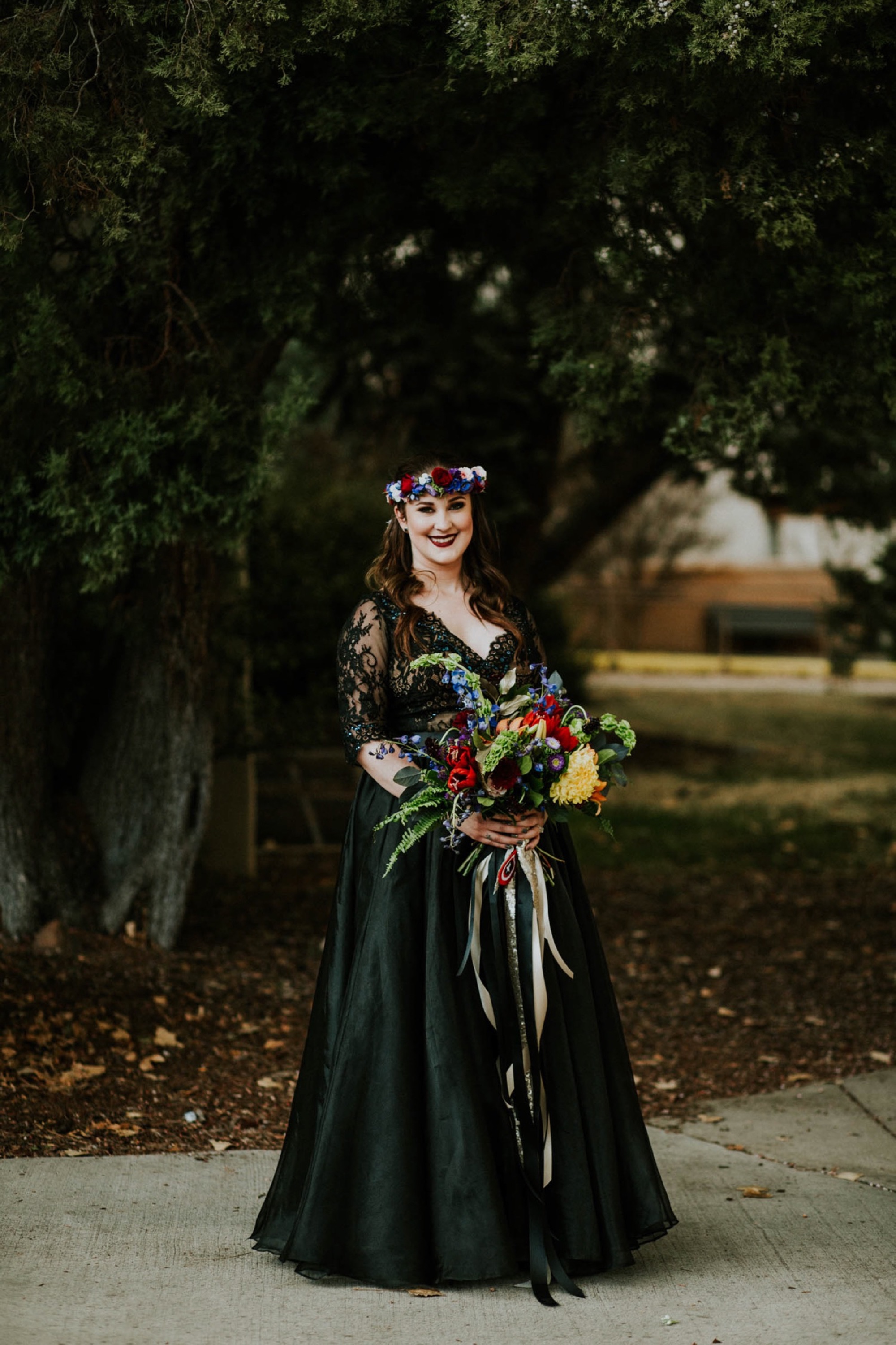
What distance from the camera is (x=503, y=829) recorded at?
143 inches

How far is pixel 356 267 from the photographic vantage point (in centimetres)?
646

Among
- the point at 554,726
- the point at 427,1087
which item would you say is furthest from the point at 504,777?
the point at 427,1087

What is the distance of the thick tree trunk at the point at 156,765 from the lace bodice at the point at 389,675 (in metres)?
2.81

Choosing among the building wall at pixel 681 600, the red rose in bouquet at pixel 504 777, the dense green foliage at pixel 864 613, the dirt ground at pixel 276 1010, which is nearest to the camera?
the red rose in bouquet at pixel 504 777

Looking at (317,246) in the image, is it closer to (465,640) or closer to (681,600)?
(465,640)

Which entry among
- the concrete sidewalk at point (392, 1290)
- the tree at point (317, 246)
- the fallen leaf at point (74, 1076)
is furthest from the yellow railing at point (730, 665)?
the concrete sidewalk at point (392, 1290)

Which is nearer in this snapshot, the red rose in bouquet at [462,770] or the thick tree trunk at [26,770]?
the red rose in bouquet at [462,770]

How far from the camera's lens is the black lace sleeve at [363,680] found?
12.4 ft

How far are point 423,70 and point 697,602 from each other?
2277 cm

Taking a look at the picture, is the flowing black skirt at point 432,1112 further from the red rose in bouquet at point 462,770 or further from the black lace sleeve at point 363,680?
the red rose in bouquet at point 462,770

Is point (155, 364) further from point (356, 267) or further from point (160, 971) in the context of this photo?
point (160, 971)

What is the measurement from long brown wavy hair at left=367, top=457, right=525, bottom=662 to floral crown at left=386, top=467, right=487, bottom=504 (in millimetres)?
31

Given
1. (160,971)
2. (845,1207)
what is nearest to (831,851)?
(160,971)

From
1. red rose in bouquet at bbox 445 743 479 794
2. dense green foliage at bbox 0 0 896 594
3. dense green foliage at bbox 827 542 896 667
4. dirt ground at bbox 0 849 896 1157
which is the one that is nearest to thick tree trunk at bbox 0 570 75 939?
dirt ground at bbox 0 849 896 1157
